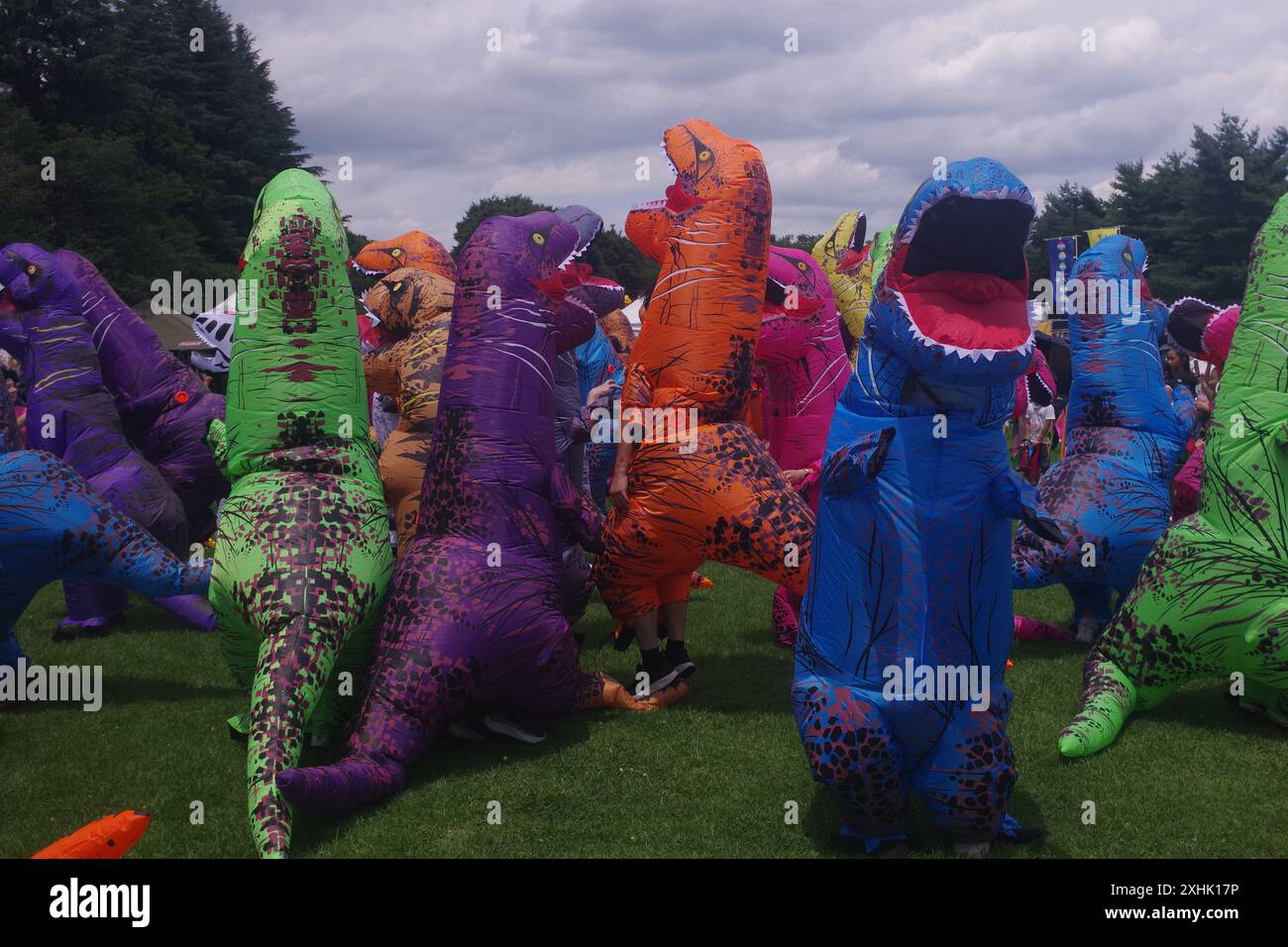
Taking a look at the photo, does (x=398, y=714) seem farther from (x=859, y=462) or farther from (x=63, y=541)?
(x=63, y=541)

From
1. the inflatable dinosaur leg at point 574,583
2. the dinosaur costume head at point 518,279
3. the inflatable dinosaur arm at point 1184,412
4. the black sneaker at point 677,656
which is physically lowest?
the black sneaker at point 677,656

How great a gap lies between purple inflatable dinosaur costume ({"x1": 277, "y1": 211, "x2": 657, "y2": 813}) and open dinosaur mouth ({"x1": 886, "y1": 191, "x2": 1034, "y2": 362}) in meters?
1.87

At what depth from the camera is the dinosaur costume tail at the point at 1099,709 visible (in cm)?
469

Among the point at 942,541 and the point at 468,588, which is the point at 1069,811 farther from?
the point at 468,588

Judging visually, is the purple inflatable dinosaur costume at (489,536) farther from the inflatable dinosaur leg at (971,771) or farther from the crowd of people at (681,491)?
the inflatable dinosaur leg at (971,771)

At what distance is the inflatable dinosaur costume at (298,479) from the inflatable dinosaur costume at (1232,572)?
9.68 ft

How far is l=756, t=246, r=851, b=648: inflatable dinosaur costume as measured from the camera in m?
6.61

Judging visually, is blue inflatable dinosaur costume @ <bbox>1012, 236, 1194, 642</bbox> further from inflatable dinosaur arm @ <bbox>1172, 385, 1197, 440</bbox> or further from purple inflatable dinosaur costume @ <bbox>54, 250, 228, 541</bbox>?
purple inflatable dinosaur costume @ <bbox>54, 250, 228, 541</bbox>

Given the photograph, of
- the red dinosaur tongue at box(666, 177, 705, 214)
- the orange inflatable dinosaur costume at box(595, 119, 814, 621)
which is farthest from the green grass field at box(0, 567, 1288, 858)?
the red dinosaur tongue at box(666, 177, 705, 214)

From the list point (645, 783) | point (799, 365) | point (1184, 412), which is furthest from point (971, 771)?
point (1184, 412)

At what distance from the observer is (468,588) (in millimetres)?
4488

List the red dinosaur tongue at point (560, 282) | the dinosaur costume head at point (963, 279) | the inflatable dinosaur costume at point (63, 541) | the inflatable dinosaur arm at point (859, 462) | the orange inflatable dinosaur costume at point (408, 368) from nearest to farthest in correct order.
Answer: the dinosaur costume head at point (963, 279) < the inflatable dinosaur arm at point (859, 462) < the red dinosaur tongue at point (560, 282) < the inflatable dinosaur costume at point (63, 541) < the orange inflatable dinosaur costume at point (408, 368)

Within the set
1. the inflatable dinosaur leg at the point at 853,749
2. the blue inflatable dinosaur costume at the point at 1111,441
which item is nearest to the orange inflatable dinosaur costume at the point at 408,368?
the inflatable dinosaur leg at the point at 853,749

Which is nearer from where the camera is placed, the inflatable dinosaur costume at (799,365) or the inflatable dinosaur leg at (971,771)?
the inflatable dinosaur leg at (971,771)
